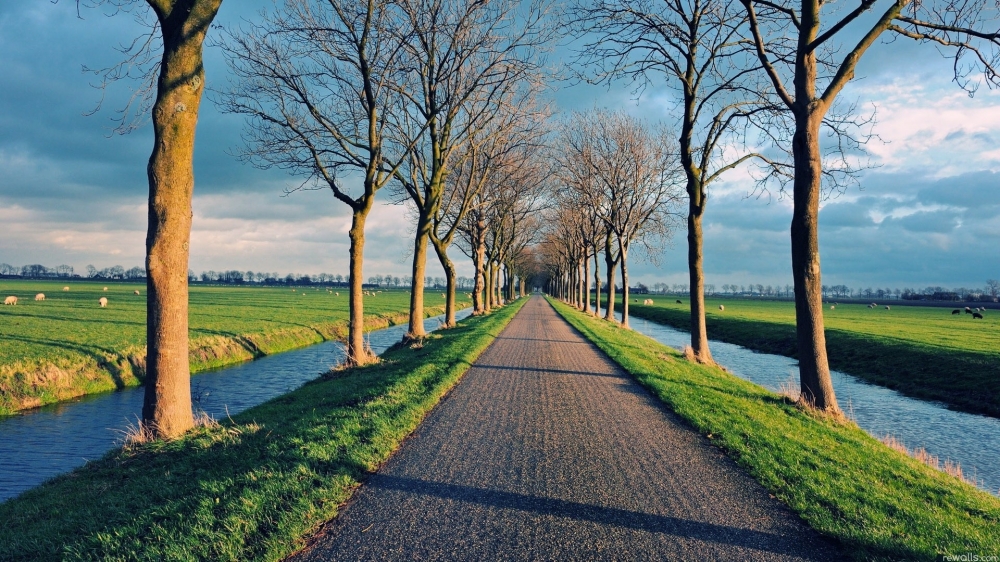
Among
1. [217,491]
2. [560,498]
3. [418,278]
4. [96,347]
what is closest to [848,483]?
Answer: [560,498]

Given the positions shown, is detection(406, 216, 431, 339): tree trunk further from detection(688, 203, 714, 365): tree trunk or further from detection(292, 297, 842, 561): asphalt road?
detection(292, 297, 842, 561): asphalt road

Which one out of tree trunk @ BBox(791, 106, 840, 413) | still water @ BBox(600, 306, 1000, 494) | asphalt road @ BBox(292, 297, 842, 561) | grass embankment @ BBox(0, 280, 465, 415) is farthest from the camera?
grass embankment @ BBox(0, 280, 465, 415)

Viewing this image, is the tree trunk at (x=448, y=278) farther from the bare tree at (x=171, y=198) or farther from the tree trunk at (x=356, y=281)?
the bare tree at (x=171, y=198)

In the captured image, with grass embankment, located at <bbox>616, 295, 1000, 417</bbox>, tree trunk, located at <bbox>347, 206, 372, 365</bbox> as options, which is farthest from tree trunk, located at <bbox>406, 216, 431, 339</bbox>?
grass embankment, located at <bbox>616, 295, 1000, 417</bbox>

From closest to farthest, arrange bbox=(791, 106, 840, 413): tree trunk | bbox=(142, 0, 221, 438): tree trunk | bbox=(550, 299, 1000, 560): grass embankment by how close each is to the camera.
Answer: bbox=(550, 299, 1000, 560): grass embankment, bbox=(142, 0, 221, 438): tree trunk, bbox=(791, 106, 840, 413): tree trunk

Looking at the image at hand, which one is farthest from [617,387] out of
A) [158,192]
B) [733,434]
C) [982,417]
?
[982,417]

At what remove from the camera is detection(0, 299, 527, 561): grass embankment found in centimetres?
455

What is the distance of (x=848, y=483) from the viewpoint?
6.20 meters

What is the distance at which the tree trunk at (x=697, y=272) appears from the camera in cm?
1731

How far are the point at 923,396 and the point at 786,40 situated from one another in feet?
44.3

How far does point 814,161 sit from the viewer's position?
10.3 meters

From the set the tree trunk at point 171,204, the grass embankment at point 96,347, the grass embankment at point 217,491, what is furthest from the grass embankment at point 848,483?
the grass embankment at point 96,347

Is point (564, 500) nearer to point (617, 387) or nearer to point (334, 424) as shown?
point (334, 424)

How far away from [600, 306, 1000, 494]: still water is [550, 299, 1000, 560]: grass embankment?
2.60 metres
